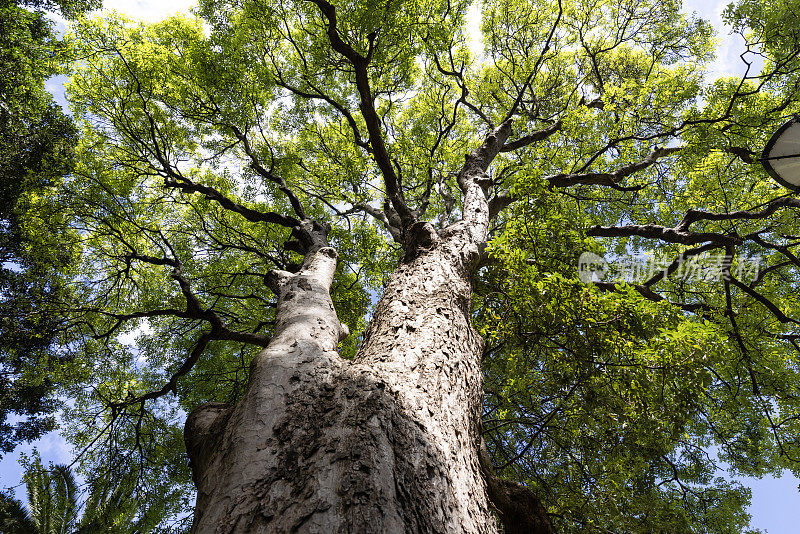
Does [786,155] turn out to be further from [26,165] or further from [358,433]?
[26,165]

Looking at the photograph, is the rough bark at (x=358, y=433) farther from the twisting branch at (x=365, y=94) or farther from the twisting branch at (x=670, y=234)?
the twisting branch at (x=670, y=234)

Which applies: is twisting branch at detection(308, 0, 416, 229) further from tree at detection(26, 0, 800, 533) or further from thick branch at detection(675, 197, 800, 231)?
thick branch at detection(675, 197, 800, 231)

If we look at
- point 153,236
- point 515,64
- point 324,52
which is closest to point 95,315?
point 153,236

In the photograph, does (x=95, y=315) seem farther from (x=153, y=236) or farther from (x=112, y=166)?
(x=112, y=166)

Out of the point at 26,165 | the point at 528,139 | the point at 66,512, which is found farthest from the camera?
the point at 66,512

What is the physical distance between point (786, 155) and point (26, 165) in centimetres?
1226

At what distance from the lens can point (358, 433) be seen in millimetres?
1561

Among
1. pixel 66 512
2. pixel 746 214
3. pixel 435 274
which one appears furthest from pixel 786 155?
pixel 66 512

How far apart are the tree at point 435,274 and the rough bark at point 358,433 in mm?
13

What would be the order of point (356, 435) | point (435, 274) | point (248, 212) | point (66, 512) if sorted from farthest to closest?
point (66, 512), point (248, 212), point (435, 274), point (356, 435)

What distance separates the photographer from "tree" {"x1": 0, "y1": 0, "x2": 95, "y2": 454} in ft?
23.6

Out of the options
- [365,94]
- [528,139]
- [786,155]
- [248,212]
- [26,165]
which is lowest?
[786,155]

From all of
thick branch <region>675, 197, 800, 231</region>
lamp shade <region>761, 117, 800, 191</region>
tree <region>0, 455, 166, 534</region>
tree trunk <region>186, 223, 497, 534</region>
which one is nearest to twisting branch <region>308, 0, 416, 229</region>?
tree trunk <region>186, 223, 497, 534</region>

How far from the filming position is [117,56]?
6945mm
